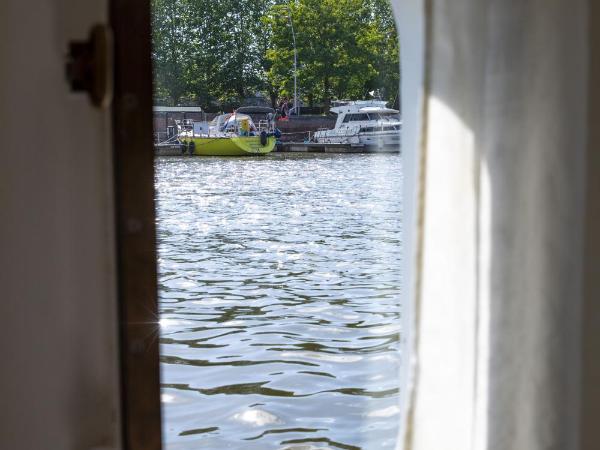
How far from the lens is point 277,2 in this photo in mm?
8719

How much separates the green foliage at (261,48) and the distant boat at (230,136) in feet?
0.78

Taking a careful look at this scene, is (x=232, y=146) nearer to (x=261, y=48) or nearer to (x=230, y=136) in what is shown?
(x=230, y=136)

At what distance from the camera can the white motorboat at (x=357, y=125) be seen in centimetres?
705

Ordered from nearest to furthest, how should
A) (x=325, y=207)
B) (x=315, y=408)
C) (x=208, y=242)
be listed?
(x=315, y=408)
(x=208, y=242)
(x=325, y=207)
